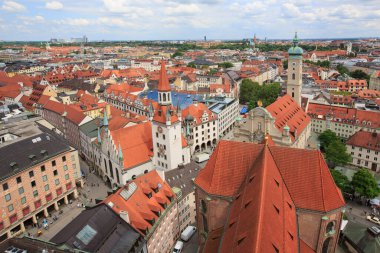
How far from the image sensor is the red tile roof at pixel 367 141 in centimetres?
7712

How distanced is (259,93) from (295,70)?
180 feet

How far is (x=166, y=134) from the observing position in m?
60.8

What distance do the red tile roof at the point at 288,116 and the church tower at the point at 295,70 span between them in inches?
417

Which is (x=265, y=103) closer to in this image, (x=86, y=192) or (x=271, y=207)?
(x=86, y=192)

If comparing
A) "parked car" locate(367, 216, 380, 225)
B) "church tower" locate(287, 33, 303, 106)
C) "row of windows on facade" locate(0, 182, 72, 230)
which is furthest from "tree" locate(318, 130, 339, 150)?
"row of windows on facade" locate(0, 182, 72, 230)

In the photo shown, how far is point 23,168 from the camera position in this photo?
54.5m

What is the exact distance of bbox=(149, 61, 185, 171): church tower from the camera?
59125mm

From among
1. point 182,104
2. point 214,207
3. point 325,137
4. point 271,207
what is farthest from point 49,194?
point 325,137

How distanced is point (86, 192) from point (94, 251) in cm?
3761

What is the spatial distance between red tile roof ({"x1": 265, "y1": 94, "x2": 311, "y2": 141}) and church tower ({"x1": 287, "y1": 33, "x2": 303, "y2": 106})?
34.8ft

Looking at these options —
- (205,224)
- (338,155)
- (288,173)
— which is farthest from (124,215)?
(338,155)

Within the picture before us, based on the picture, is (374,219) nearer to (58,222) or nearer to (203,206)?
(203,206)

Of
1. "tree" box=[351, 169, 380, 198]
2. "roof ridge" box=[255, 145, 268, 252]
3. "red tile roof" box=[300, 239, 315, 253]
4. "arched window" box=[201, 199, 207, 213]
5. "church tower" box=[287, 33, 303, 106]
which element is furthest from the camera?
"church tower" box=[287, 33, 303, 106]

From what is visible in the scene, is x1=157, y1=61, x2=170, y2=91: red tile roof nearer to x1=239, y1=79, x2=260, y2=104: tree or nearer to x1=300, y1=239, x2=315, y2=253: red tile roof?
x1=300, y1=239, x2=315, y2=253: red tile roof
